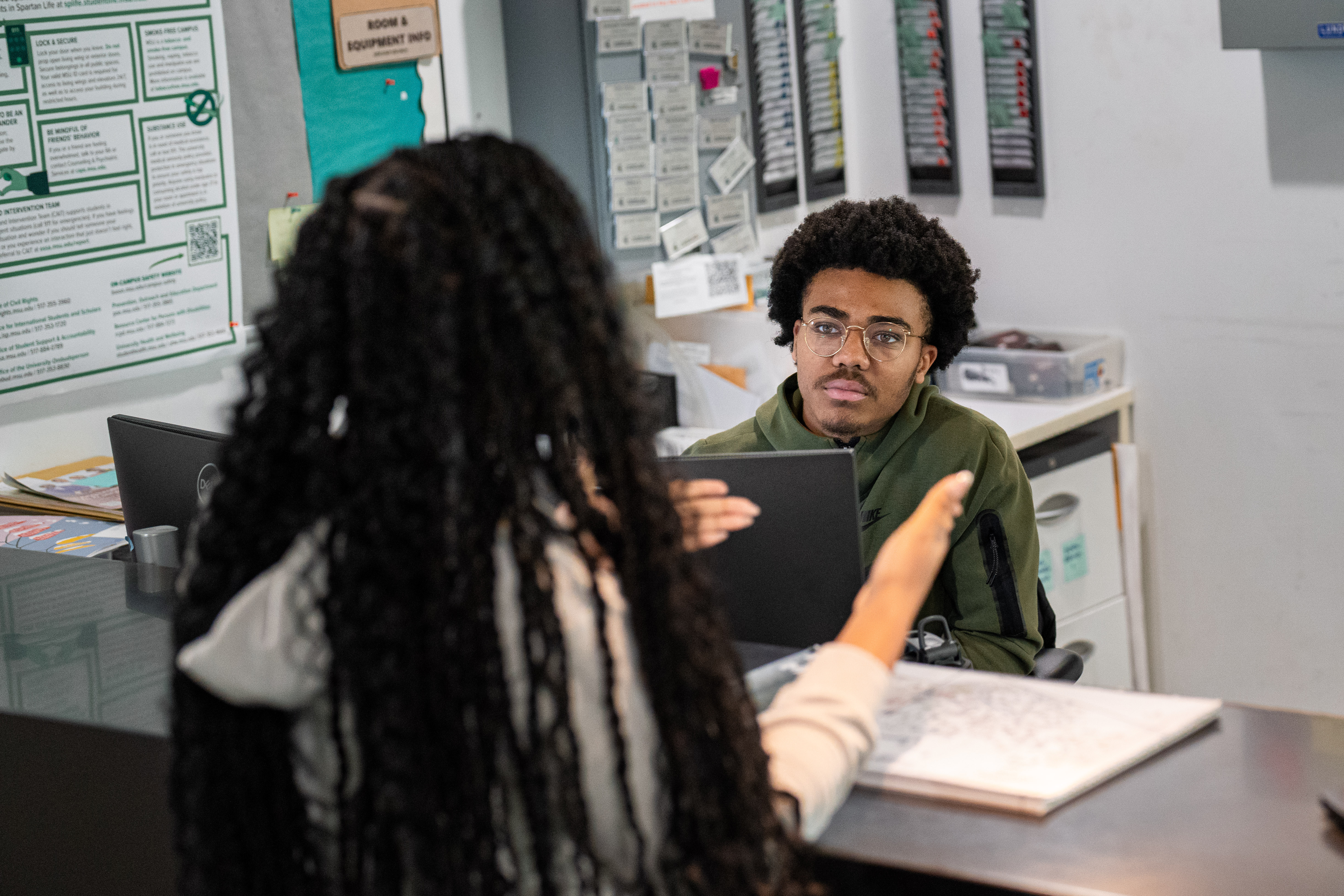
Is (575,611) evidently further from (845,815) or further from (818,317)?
(818,317)

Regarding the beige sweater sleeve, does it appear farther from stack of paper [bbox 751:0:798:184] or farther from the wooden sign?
stack of paper [bbox 751:0:798:184]

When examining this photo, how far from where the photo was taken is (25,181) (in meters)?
2.13

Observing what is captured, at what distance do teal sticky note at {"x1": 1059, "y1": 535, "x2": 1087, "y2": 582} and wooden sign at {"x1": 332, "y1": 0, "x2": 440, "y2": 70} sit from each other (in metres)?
1.61

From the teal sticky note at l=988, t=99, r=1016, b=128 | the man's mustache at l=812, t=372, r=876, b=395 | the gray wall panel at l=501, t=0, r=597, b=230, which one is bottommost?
the man's mustache at l=812, t=372, r=876, b=395

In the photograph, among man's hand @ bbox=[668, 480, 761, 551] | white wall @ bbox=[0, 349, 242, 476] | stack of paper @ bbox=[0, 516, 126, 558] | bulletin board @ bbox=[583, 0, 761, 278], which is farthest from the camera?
bulletin board @ bbox=[583, 0, 761, 278]

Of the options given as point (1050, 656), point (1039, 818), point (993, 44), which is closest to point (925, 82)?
point (993, 44)

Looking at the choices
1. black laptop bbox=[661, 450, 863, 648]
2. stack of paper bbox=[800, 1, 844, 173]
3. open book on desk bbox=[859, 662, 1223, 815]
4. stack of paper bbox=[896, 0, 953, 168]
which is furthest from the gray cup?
stack of paper bbox=[896, 0, 953, 168]

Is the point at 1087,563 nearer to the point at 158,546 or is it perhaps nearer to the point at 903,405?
the point at 903,405

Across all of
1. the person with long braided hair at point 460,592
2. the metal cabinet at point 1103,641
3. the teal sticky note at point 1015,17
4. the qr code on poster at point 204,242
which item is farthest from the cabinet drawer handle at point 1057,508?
the person with long braided hair at point 460,592

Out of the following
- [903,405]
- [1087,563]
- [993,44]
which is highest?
[993,44]

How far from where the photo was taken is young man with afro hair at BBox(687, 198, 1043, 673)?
176cm

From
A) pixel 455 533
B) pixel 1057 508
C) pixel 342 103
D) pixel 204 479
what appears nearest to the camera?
pixel 455 533

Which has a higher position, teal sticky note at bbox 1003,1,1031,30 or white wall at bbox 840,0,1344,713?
teal sticky note at bbox 1003,1,1031,30

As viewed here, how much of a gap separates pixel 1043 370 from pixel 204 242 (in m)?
1.70
